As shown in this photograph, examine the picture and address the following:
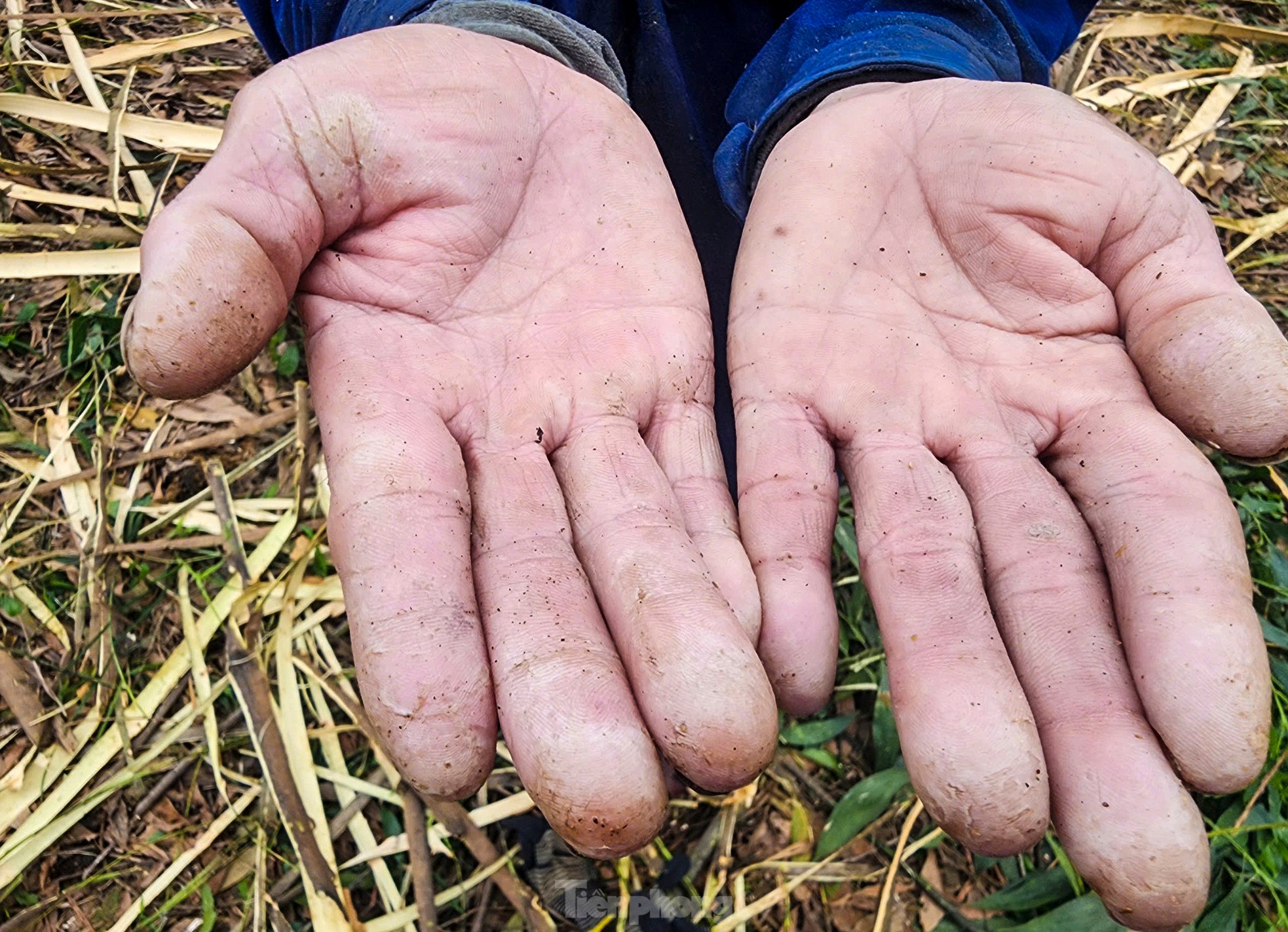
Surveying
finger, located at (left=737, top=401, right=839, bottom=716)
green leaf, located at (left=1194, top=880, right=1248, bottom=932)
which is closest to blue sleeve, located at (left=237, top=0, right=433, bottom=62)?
finger, located at (left=737, top=401, right=839, bottom=716)

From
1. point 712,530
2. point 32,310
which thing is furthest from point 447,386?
point 32,310

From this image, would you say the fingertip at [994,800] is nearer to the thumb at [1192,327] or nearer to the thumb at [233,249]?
the thumb at [1192,327]

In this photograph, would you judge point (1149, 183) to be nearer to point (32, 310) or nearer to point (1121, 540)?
point (1121, 540)

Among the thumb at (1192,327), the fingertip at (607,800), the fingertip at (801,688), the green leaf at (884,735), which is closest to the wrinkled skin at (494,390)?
the fingertip at (607,800)

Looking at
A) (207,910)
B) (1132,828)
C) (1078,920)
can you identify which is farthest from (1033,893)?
(207,910)

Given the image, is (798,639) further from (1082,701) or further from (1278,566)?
(1278,566)
